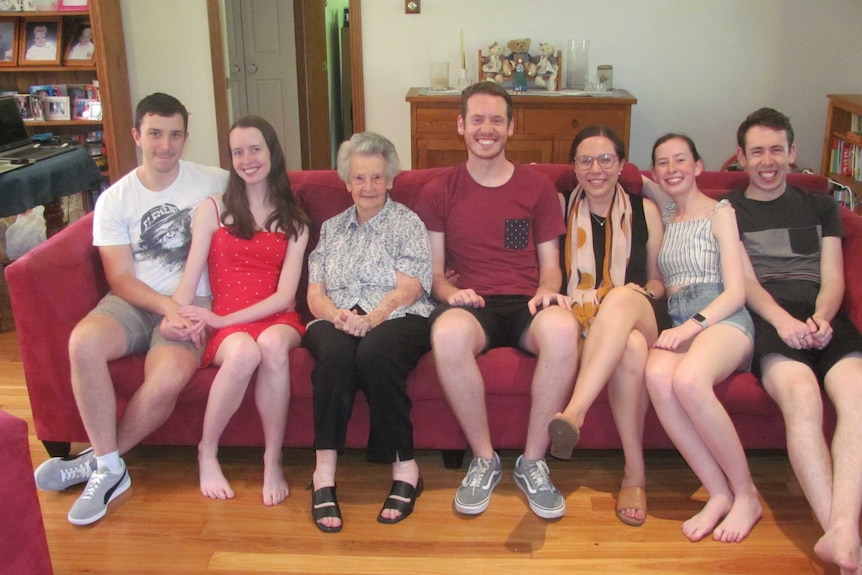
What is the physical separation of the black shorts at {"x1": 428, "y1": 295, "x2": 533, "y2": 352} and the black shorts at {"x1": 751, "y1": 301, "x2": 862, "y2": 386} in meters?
0.62

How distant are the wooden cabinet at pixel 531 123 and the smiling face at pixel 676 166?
1.96 m

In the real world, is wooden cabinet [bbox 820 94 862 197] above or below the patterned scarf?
above

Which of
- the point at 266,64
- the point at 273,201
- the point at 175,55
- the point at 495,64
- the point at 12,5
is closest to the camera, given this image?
the point at 273,201

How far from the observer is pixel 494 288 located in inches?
100

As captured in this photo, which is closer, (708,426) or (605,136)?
(708,426)

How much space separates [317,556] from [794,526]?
1.25m

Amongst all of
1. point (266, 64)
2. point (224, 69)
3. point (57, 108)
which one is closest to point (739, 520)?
point (224, 69)

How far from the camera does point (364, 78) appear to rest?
4.91 meters

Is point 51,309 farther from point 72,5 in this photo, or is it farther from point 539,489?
point 72,5

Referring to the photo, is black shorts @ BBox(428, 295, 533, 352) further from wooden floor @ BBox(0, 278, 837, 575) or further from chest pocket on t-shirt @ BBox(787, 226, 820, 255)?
chest pocket on t-shirt @ BBox(787, 226, 820, 255)

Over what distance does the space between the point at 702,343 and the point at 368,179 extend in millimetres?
1033

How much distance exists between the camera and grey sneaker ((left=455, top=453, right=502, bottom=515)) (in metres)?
2.29

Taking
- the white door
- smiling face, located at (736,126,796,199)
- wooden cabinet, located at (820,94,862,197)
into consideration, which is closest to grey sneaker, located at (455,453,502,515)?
smiling face, located at (736,126,796,199)

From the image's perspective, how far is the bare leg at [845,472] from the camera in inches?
74.1
